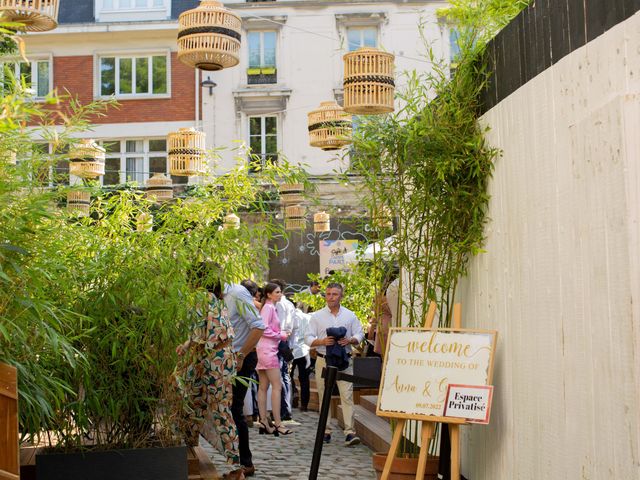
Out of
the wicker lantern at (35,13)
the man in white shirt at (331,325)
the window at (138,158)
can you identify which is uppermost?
the window at (138,158)

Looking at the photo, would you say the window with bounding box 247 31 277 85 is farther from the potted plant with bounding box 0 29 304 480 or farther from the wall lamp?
the potted plant with bounding box 0 29 304 480

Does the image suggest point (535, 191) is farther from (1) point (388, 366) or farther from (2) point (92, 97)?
(2) point (92, 97)

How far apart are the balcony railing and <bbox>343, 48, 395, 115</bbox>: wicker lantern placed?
17.5 meters

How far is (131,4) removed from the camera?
2558 cm

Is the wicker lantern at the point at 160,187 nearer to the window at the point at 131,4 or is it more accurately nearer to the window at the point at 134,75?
the window at the point at 134,75

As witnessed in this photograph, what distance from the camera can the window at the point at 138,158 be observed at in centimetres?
2506

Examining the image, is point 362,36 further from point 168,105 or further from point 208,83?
point 168,105

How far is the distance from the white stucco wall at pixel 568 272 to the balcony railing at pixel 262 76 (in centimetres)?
1954

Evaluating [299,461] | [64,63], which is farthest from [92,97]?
[299,461]

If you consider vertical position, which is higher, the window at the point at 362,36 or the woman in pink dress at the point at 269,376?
the window at the point at 362,36

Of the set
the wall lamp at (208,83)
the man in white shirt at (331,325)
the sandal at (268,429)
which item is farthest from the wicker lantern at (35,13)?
the wall lamp at (208,83)

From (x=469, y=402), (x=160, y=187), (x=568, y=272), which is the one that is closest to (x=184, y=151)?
(x=160, y=187)

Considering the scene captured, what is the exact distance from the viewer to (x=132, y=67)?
25.5m

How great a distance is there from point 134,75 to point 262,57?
3.51 meters
